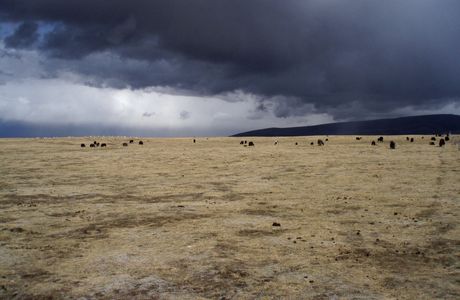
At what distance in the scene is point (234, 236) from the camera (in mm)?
12898

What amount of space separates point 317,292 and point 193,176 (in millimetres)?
19275

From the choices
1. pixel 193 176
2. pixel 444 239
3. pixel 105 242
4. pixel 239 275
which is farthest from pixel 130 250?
pixel 193 176

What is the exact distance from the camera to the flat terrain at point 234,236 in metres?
9.09

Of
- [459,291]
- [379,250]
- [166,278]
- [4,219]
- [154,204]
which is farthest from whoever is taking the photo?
[154,204]

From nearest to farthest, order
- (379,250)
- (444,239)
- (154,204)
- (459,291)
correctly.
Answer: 1. (459,291)
2. (379,250)
3. (444,239)
4. (154,204)

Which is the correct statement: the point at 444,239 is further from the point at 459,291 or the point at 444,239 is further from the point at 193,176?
the point at 193,176

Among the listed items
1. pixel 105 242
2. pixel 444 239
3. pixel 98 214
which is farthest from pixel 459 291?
pixel 98 214

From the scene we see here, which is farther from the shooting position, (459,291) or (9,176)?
(9,176)

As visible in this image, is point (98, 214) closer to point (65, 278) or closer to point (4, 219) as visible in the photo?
point (4, 219)

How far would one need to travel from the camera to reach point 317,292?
869cm

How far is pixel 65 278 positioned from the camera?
31.4ft

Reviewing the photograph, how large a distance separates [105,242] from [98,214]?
13.6 ft

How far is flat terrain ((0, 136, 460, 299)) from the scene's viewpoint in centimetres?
909

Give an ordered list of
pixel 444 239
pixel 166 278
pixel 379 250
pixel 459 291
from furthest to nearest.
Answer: pixel 444 239 → pixel 379 250 → pixel 166 278 → pixel 459 291
